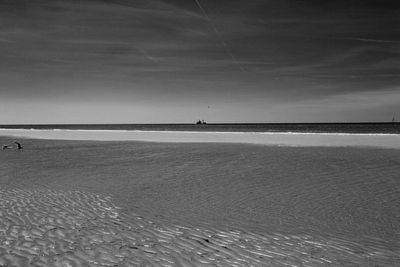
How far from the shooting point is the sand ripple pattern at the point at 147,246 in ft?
16.5

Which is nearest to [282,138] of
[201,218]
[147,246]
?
[201,218]

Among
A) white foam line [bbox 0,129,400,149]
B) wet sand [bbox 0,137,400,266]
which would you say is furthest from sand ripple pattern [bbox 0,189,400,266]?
white foam line [bbox 0,129,400,149]

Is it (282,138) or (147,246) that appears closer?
(147,246)

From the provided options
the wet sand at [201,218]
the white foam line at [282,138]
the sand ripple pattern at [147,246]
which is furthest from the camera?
the white foam line at [282,138]

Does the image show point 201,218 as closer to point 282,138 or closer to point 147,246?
point 147,246

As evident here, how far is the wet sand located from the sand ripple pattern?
0.05ft

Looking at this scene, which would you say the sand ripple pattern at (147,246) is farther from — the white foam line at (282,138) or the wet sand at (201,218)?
the white foam line at (282,138)

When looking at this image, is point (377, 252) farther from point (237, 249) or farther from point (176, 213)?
point (176, 213)

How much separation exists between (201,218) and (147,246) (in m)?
2.01

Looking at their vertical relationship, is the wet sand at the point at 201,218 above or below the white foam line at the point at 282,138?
below

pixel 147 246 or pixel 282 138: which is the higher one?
pixel 282 138

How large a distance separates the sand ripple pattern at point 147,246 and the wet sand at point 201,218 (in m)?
0.02

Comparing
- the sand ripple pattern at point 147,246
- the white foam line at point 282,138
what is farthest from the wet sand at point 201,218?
the white foam line at point 282,138

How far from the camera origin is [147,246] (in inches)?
221
